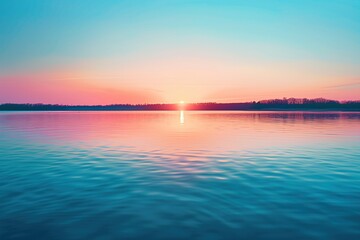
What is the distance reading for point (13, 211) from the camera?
1013 cm

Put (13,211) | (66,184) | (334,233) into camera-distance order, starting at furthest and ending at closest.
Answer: (66,184)
(13,211)
(334,233)

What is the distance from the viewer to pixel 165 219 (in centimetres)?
948

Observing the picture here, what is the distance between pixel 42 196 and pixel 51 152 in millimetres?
13647

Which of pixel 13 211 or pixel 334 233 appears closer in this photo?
pixel 334 233

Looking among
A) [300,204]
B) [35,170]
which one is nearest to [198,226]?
[300,204]

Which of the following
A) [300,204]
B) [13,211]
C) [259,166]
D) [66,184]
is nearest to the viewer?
[13,211]

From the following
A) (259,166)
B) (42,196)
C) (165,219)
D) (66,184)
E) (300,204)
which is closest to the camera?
(165,219)

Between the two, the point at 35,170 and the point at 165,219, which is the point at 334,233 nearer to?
the point at 165,219

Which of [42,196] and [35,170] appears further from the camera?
[35,170]

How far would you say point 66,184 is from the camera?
549 inches

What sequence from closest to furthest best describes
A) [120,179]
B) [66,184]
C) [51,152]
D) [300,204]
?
[300,204] → [66,184] → [120,179] → [51,152]

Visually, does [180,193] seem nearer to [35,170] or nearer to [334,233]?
[334,233]

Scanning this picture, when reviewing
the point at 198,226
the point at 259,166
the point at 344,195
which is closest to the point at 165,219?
the point at 198,226

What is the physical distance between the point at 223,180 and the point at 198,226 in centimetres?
601
